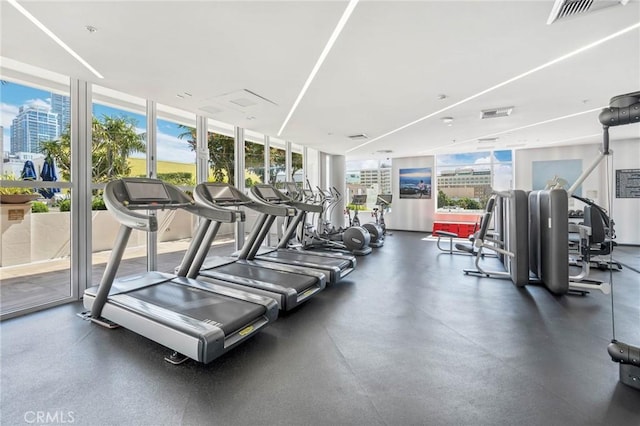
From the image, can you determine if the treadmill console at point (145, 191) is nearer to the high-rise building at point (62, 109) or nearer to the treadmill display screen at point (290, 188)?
the high-rise building at point (62, 109)

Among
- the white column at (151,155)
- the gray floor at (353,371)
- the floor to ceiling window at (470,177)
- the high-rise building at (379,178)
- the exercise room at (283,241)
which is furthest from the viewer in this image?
the high-rise building at (379,178)

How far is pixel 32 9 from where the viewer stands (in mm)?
2369

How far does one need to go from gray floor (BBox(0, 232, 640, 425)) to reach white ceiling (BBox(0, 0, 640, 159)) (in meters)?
2.80

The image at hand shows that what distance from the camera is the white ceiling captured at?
244cm

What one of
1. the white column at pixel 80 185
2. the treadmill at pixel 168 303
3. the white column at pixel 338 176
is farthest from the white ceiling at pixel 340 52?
the white column at pixel 338 176

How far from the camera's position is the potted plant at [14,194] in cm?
342

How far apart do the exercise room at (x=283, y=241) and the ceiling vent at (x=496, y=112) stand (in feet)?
0.18

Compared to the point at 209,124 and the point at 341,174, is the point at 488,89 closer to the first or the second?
the point at 209,124

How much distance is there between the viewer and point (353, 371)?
2293 mm

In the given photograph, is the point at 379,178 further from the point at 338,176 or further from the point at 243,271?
the point at 243,271

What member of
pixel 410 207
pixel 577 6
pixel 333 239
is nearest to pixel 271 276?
pixel 333 239

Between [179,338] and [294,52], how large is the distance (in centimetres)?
286

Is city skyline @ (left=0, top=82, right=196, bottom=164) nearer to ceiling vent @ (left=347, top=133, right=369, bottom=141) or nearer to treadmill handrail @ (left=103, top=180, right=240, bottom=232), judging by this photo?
treadmill handrail @ (left=103, top=180, right=240, bottom=232)

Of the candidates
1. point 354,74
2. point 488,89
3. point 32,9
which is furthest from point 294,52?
point 488,89
